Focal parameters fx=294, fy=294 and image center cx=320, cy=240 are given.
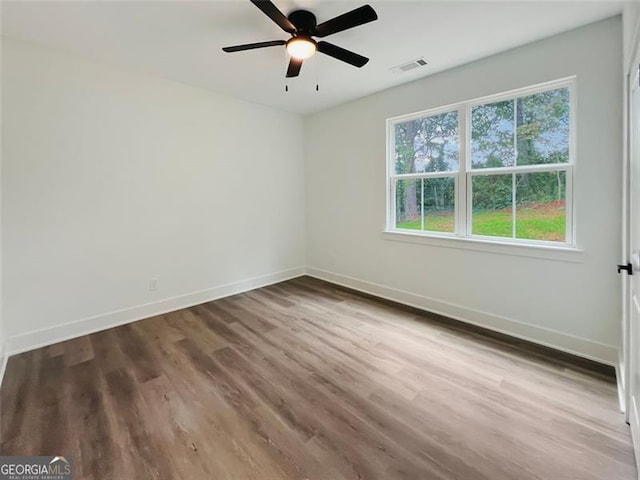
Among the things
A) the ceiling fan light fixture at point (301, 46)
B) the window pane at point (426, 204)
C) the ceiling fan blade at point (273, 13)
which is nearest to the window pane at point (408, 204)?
the window pane at point (426, 204)

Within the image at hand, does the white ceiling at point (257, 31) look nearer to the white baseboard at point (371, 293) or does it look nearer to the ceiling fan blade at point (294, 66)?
the ceiling fan blade at point (294, 66)

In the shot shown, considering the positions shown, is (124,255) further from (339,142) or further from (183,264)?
(339,142)

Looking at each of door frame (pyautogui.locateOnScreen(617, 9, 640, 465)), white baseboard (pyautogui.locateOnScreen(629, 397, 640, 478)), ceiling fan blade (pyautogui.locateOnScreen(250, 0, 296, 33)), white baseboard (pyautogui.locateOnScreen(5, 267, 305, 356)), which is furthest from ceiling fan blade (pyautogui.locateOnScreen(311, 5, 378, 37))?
white baseboard (pyautogui.locateOnScreen(5, 267, 305, 356))

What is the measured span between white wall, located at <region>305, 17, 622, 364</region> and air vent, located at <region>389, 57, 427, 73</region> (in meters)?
0.34

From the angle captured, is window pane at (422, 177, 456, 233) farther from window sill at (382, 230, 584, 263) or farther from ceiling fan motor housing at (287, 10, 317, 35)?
ceiling fan motor housing at (287, 10, 317, 35)

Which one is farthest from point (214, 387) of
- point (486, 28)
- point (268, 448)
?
point (486, 28)

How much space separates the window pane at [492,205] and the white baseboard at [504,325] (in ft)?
2.77

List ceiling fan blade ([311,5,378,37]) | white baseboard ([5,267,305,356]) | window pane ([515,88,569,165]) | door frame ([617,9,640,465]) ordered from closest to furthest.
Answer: door frame ([617,9,640,465]), ceiling fan blade ([311,5,378,37]), window pane ([515,88,569,165]), white baseboard ([5,267,305,356])

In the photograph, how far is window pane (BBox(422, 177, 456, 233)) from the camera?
3.25 metres

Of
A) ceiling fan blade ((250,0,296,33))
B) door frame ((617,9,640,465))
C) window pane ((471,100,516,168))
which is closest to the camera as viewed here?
door frame ((617,9,640,465))

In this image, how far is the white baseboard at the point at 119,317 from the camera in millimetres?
2639

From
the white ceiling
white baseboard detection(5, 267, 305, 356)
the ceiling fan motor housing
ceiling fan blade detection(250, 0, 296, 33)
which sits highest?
the white ceiling

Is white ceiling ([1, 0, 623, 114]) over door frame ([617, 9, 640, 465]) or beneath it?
over

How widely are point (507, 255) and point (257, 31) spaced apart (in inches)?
117
